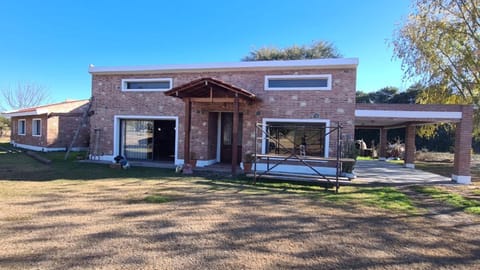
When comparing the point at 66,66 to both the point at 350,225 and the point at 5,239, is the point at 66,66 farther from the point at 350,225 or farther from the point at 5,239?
the point at 350,225

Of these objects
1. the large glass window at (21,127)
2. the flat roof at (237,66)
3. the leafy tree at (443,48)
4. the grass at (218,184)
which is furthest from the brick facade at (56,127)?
the leafy tree at (443,48)

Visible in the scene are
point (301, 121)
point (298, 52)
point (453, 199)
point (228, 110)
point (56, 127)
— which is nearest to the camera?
point (453, 199)

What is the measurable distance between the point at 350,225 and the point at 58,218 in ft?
17.4

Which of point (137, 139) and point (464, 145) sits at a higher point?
point (464, 145)

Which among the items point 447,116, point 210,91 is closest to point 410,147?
point 447,116

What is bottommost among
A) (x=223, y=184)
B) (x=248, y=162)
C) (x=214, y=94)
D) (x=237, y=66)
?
(x=223, y=184)

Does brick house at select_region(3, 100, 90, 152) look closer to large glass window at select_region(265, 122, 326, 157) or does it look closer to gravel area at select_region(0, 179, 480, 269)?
gravel area at select_region(0, 179, 480, 269)

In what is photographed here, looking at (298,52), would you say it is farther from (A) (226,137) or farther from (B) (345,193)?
(B) (345,193)

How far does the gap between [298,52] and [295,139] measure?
17369 millimetres

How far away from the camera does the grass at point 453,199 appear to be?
24.0 ft

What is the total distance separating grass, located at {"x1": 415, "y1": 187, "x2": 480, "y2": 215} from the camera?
7316mm

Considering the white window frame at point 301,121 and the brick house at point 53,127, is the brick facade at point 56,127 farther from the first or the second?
the white window frame at point 301,121

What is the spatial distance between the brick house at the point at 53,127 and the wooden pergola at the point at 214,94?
487 inches

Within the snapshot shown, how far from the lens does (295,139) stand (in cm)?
1218
